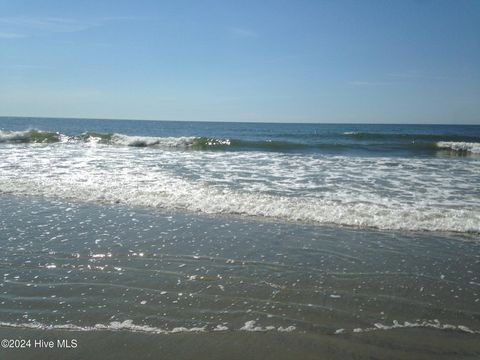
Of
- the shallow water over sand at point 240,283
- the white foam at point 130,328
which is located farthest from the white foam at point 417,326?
the white foam at point 130,328

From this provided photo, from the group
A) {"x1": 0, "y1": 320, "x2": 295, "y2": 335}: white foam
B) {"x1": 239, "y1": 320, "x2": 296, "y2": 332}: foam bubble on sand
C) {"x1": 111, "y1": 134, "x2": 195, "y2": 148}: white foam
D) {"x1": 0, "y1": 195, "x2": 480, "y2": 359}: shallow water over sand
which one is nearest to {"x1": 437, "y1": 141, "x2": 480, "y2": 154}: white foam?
{"x1": 111, "y1": 134, "x2": 195, "y2": 148}: white foam

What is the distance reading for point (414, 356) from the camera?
129 inches

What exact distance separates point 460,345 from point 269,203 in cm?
542

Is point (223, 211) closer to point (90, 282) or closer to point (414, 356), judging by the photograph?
point (90, 282)

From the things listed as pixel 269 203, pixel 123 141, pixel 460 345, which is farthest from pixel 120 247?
pixel 123 141

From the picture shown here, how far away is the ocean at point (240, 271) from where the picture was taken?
138 inches

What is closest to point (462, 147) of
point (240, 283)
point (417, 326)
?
point (417, 326)

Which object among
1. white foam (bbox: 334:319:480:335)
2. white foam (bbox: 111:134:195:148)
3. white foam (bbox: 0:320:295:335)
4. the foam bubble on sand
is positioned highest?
white foam (bbox: 111:134:195:148)

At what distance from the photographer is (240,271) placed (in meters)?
5.00

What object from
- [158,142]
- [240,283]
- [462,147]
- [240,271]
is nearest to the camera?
[240,283]

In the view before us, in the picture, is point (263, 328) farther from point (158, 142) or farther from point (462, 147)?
point (462, 147)

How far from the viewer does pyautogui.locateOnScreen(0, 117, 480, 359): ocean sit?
3518mm

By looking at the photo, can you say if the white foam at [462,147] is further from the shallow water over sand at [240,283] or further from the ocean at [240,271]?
the shallow water over sand at [240,283]

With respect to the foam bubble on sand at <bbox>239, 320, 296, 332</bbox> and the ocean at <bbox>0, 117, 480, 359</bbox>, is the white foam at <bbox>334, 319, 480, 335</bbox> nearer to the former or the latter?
the ocean at <bbox>0, 117, 480, 359</bbox>
